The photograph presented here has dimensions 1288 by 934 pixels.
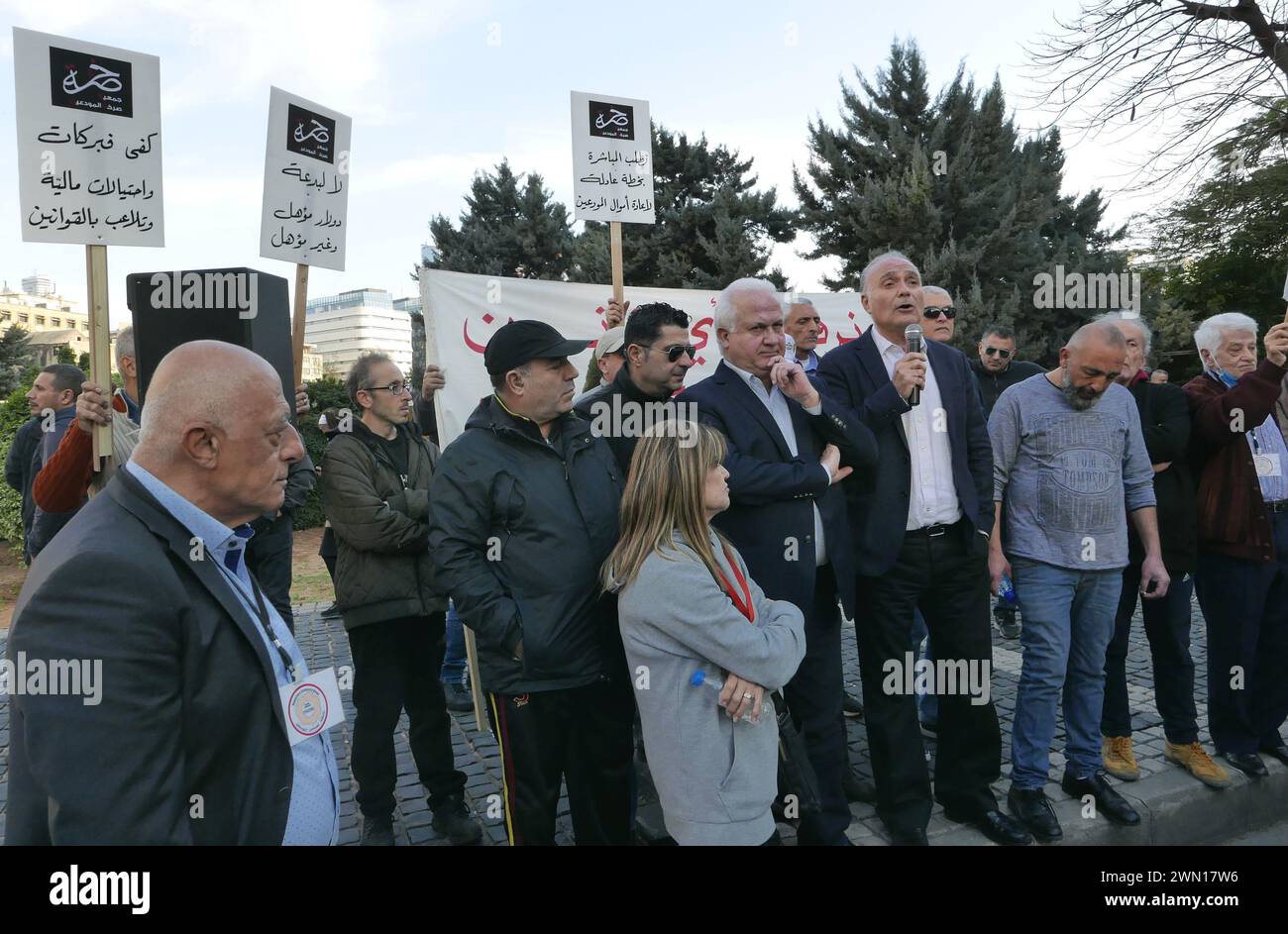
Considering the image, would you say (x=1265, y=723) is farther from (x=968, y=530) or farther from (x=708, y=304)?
(x=708, y=304)

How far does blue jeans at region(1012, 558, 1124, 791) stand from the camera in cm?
352

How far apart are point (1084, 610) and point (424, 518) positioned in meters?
2.95

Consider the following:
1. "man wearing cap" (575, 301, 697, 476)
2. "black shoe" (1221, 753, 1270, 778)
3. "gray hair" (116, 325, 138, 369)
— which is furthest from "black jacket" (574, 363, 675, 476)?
"black shoe" (1221, 753, 1270, 778)

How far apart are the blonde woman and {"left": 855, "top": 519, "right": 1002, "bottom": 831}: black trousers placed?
912mm

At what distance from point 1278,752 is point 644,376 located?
368 cm

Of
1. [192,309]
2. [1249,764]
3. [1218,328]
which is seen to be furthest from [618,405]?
[1249,764]

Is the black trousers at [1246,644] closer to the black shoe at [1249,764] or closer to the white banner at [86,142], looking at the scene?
the black shoe at [1249,764]

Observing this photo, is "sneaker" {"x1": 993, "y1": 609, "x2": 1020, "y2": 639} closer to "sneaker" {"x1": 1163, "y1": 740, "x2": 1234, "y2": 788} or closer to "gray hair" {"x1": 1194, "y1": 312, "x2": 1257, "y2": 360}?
"sneaker" {"x1": 1163, "y1": 740, "x2": 1234, "y2": 788}

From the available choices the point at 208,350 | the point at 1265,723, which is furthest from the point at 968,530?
the point at 208,350

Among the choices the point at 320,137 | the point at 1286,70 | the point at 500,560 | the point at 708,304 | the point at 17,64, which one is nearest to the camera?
the point at 500,560

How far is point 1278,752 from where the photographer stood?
4.09 meters

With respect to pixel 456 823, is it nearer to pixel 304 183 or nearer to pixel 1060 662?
pixel 1060 662

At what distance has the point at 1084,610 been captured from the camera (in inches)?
144

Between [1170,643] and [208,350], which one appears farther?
[1170,643]
